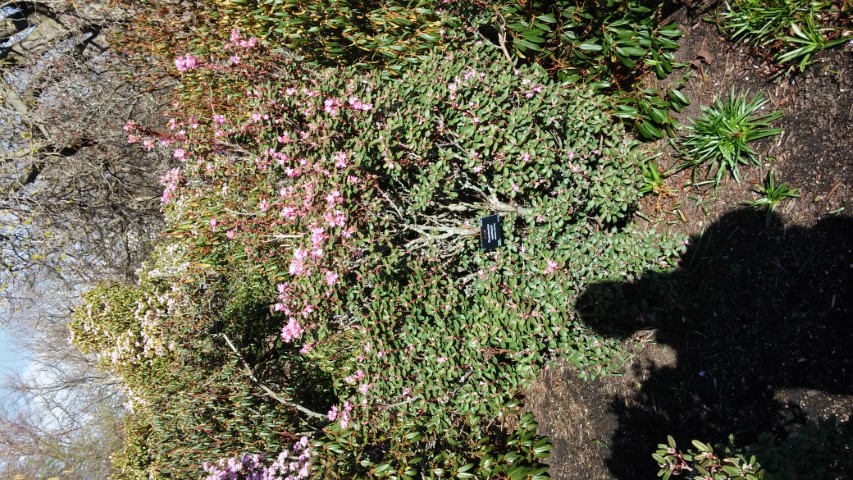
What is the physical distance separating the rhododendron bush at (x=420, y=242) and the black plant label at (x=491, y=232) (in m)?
0.09

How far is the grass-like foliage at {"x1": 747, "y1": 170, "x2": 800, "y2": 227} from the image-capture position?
2.87 meters

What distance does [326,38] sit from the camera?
5270 mm

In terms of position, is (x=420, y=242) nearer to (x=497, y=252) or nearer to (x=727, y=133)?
(x=497, y=252)

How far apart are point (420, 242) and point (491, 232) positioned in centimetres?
61

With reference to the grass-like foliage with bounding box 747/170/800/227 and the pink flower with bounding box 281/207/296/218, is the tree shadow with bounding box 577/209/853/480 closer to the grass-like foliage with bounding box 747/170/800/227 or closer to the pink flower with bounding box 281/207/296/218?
the grass-like foliage with bounding box 747/170/800/227

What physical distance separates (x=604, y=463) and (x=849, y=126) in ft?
7.73

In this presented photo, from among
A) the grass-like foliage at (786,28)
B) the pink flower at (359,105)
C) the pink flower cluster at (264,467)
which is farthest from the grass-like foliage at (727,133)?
the pink flower cluster at (264,467)

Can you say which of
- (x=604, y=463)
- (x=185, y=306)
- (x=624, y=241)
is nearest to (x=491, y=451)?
(x=604, y=463)

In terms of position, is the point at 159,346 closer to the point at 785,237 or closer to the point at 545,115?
the point at 545,115

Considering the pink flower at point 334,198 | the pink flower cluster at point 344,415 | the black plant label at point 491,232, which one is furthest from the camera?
the pink flower cluster at point 344,415

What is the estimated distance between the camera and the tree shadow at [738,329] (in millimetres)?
2621

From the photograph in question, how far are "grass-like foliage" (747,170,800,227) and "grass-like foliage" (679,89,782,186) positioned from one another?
0.46 feet

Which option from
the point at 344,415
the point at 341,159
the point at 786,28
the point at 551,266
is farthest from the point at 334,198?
the point at 786,28

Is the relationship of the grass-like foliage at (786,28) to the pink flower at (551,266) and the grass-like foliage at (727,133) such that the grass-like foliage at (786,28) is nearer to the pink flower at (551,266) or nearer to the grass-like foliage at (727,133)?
the grass-like foliage at (727,133)
